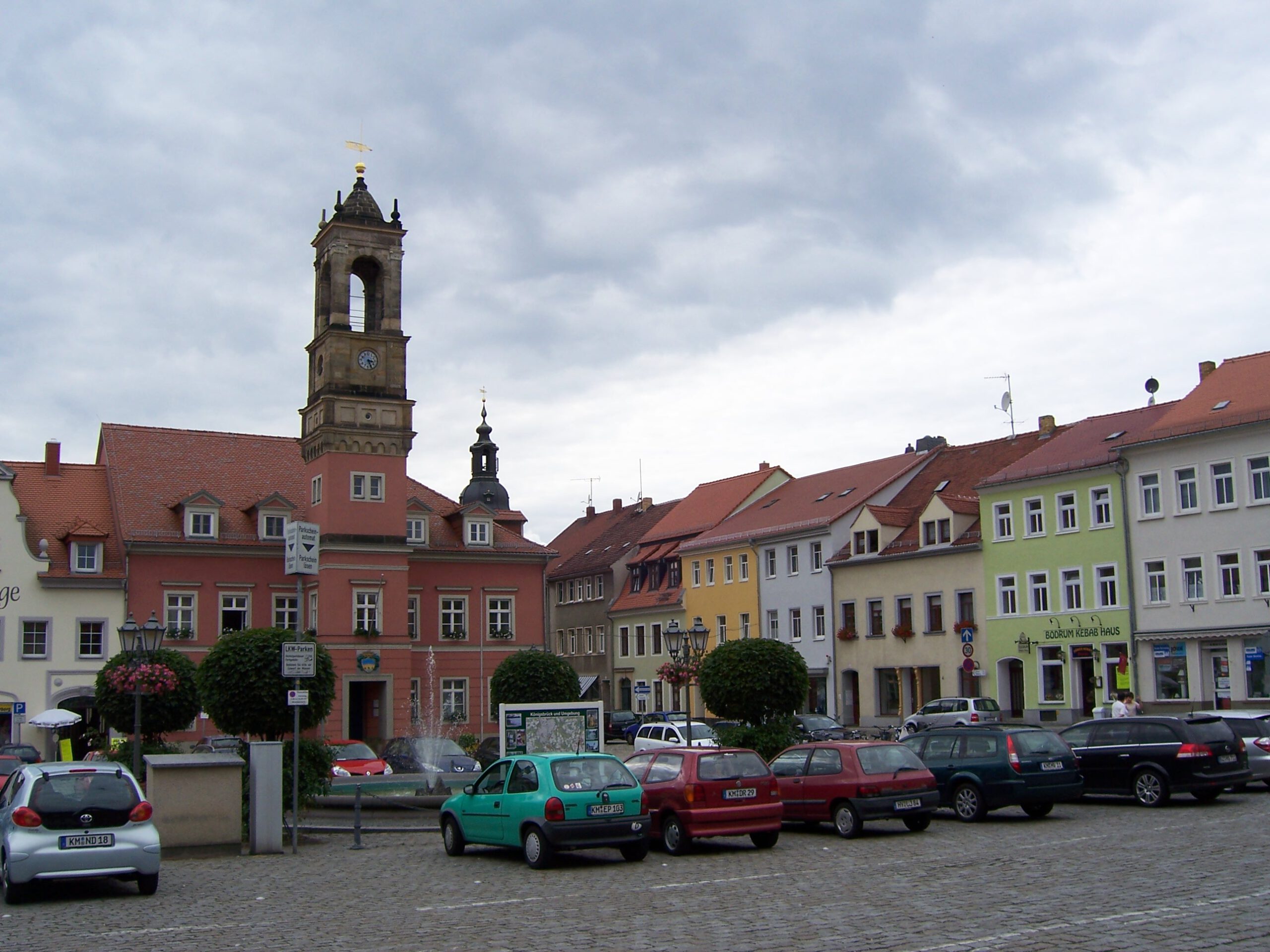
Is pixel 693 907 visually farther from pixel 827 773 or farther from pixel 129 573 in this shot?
pixel 129 573

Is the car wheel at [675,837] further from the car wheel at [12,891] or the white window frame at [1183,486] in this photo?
the white window frame at [1183,486]

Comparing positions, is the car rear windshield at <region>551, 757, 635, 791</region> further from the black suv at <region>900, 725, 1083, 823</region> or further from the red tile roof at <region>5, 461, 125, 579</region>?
the red tile roof at <region>5, 461, 125, 579</region>

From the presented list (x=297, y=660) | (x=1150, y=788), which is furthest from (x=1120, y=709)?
(x=297, y=660)

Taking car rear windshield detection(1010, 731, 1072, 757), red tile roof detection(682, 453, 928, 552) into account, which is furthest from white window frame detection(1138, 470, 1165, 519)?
car rear windshield detection(1010, 731, 1072, 757)

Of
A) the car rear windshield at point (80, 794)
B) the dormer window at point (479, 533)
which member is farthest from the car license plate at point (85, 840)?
the dormer window at point (479, 533)

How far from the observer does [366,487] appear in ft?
169

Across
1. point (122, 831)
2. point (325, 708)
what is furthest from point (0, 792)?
point (325, 708)

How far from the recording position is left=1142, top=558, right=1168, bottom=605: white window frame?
4497 centimetres

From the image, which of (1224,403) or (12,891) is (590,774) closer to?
(12,891)

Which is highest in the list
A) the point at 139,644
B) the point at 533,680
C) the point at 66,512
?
the point at 66,512

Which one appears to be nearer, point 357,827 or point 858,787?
point 858,787

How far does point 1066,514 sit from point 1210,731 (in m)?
25.9

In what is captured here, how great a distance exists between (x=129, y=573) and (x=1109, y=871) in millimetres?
42894

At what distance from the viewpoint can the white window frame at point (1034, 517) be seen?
49625mm
